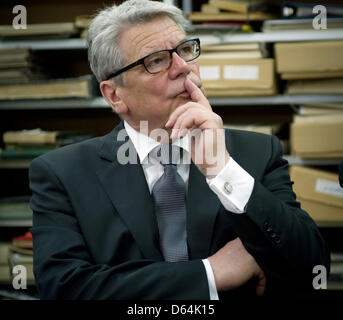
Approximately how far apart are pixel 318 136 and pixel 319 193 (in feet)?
0.91

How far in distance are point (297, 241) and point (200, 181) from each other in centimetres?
30

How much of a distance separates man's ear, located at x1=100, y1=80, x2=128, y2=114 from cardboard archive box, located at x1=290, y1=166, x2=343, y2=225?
3.90 feet

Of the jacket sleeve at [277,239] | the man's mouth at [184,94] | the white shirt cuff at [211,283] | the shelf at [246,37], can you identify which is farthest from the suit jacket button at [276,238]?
the shelf at [246,37]

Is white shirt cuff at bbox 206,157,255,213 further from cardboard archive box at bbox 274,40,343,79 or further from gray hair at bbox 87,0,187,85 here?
cardboard archive box at bbox 274,40,343,79

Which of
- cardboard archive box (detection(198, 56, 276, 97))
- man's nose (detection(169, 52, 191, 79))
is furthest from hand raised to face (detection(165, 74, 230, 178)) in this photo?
cardboard archive box (detection(198, 56, 276, 97))

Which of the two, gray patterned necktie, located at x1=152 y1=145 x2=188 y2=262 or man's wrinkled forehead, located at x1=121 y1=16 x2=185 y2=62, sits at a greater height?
man's wrinkled forehead, located at x1=121 y1=16 x2=185 y2=62

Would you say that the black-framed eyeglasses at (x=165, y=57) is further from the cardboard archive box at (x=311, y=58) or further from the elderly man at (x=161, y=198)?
the cardboard archive box at (x=311, y=58)

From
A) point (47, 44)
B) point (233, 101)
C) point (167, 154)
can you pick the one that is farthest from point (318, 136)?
point (47, 44)

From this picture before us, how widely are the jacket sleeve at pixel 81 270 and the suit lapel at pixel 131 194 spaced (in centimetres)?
8

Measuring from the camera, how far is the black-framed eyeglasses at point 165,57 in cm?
122

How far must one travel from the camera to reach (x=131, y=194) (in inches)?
48.0

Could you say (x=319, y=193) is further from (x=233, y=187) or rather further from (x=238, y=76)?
(x=233, y=187)

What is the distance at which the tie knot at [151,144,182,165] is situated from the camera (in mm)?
1262
